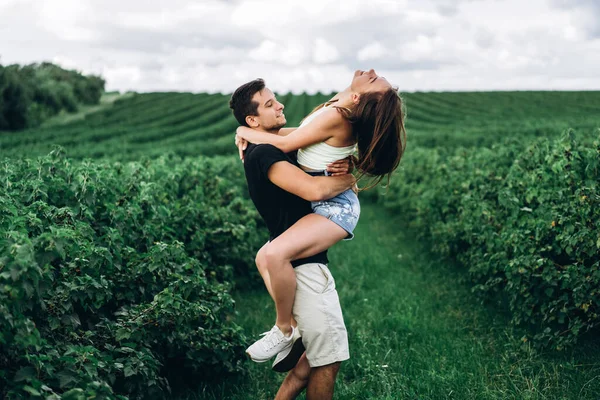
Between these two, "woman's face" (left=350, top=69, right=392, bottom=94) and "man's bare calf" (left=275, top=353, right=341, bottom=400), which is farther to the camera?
"man's bare calf" (left=275, top=353, right=341, bottom=400)

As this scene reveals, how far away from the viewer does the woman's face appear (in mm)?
2904

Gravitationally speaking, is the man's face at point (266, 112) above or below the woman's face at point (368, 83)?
below

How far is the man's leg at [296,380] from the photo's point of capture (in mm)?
3217

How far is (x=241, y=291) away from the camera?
744 centimetres

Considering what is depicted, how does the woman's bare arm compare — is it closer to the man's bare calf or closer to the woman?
the woman

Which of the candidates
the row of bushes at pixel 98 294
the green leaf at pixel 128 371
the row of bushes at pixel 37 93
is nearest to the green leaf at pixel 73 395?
the row of bushes at pixel 98 294

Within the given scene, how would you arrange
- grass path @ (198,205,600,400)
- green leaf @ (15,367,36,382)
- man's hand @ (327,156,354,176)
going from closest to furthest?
green leaf @ (15,367,36,382), man's hand @ (327,156,354,176), grass path @ (198,205,600,400)

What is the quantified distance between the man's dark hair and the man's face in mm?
23

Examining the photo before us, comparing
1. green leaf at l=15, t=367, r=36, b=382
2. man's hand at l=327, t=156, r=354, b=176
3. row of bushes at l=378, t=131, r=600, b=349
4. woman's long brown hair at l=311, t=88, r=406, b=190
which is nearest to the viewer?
green leaf at l=15, t=367, r=36, b=382

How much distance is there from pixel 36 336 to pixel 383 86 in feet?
6.81

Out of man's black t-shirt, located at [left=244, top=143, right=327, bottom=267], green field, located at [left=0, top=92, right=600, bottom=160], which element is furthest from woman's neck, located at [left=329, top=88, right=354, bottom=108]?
green field, located at [left=0, top=92, right=600, bottom=160]

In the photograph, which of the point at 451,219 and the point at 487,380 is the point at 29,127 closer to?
the point at 451,219

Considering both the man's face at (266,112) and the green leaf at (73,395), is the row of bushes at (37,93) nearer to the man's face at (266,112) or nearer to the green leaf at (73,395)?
the man's face at (266,112)

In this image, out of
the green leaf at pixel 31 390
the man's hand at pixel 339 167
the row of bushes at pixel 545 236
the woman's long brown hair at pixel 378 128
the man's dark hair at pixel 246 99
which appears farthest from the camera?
the row of bushes at pixel 545 236
